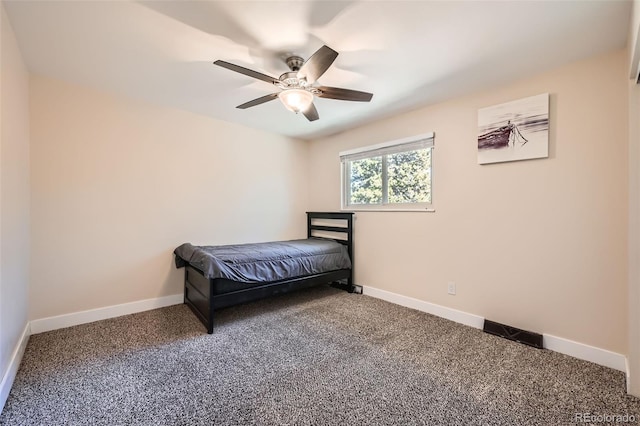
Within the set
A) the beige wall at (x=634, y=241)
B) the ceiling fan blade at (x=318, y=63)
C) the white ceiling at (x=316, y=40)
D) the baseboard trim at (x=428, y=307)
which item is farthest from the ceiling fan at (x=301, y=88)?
the baseboard trim at (x=428, y=307)

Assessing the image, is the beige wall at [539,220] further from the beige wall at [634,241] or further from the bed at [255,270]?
the bed at [255,270]

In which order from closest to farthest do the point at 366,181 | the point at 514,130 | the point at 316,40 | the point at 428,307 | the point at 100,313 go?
1. the point at 316,40
2. the point at 514,130
3. the point at 100,313
4. the point at 428,307
5. the point at 366,181

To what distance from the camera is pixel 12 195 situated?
183 centimetres

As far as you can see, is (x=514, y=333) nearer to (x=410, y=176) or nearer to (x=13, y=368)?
(x=410, y=176)

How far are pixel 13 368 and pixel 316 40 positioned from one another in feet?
9.21

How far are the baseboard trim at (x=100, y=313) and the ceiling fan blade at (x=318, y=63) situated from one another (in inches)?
108

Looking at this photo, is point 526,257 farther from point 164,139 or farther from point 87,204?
point 87,204

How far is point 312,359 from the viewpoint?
6.64 ft

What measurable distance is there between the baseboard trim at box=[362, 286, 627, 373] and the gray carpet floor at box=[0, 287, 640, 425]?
0.28 feet

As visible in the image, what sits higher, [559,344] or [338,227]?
[338,227]

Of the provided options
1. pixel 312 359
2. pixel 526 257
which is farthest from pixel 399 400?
pixel 526 257

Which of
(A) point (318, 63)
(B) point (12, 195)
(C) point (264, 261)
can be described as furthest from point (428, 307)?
(B) point (12, 195)

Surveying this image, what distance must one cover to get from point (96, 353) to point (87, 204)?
137 cm

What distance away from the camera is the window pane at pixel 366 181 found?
3.57 meters
